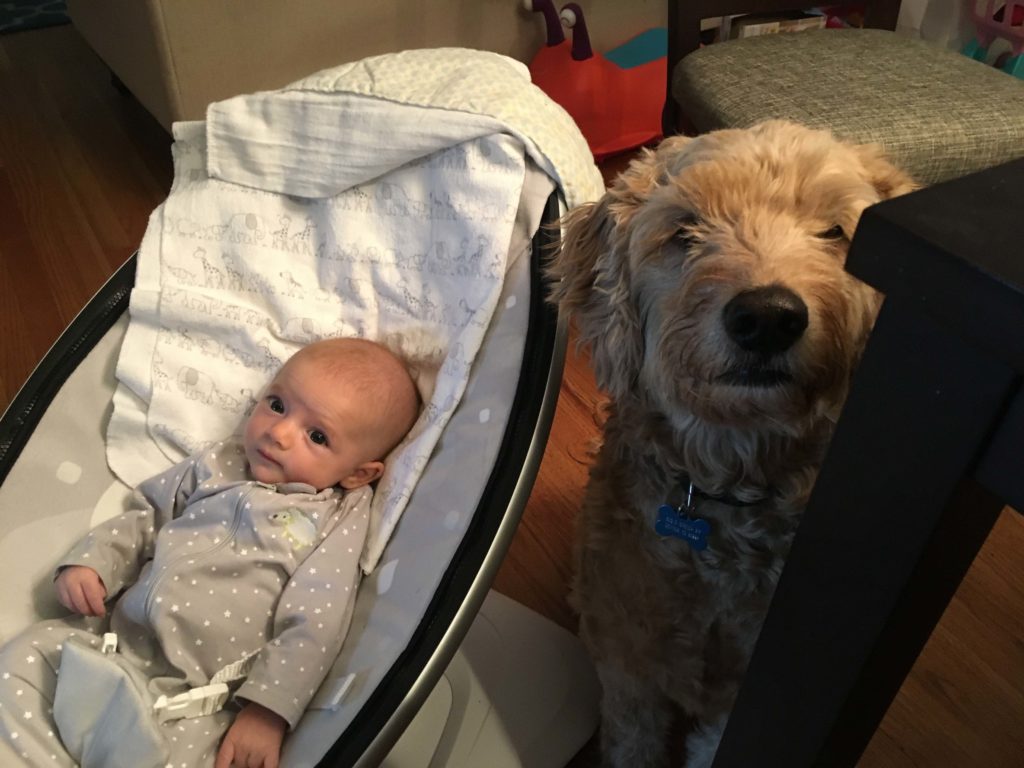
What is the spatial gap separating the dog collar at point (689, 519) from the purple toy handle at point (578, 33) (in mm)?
1806

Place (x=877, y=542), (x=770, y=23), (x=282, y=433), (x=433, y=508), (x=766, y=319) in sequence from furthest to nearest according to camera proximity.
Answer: (x=770, y=23)
(x=282, y=433)
(x=433, y=508)
(x=766, y=319)
(x=877, y=542)

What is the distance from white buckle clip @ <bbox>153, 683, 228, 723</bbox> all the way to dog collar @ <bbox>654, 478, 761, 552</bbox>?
20.7 inches

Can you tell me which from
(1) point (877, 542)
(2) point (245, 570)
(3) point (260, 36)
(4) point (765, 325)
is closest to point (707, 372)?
(4) point (765, 325)

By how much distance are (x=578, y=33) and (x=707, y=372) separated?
1.87 metres

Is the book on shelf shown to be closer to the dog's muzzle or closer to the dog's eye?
the dog's eye

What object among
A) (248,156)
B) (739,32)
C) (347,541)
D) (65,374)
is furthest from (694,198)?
(739,32)

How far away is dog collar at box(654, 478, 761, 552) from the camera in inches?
36.4

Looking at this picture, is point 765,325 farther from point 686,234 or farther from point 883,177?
point 883,177

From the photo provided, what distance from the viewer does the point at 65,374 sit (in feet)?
4.08

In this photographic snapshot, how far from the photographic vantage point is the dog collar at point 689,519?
925mm

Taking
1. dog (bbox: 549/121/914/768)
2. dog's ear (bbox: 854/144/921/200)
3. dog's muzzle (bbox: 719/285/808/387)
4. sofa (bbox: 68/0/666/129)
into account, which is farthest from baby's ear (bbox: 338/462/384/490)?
sofa (bbox: 68/0/666/129)

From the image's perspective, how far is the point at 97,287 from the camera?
7.00ft

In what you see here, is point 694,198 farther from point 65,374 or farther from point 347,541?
point 65,374

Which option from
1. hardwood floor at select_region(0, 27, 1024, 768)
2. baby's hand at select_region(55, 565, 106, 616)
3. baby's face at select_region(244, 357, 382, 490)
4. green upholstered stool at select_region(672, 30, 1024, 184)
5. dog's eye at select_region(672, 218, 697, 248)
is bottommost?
hardwood floor at select_region(0, 27, 1024, 768)
